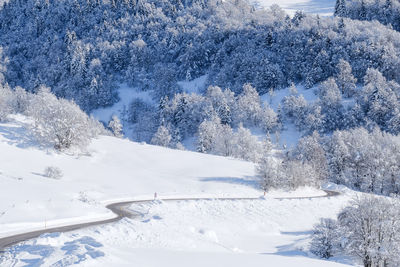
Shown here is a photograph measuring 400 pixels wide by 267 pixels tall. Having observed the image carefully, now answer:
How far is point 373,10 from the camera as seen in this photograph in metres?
170

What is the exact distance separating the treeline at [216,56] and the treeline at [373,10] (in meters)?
22.3

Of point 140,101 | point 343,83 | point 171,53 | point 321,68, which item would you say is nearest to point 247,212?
point 343,83

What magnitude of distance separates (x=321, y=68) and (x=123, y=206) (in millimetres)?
116396

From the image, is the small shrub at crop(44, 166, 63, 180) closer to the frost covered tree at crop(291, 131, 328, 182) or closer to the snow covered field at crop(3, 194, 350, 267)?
the snow covered field at crop(3, 194, 350, 267)

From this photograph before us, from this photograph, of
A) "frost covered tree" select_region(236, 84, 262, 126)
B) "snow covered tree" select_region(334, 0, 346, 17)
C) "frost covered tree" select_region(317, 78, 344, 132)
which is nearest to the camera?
"frost covered tree" select_region(317, 78, 344, 132)

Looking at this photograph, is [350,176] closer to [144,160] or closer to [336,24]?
[144,160]

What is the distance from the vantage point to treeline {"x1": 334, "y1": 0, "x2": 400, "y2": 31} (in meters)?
160

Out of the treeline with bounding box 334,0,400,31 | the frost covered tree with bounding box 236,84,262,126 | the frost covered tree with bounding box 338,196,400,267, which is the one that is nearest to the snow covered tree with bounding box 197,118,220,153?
the frost covered tree with bounding box 236,84,262,126

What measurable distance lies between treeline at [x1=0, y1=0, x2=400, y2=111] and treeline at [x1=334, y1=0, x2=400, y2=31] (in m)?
22.3

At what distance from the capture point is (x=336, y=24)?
14788cm

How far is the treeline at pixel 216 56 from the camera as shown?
136 m

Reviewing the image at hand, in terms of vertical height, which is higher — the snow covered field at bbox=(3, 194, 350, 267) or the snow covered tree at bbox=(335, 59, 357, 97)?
the snow covered tree at bbox=(335, 59, 357, 97)

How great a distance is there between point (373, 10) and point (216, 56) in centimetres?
7471

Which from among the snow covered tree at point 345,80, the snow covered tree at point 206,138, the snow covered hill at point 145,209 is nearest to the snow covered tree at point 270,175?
the snow covered hill at point 145,209
